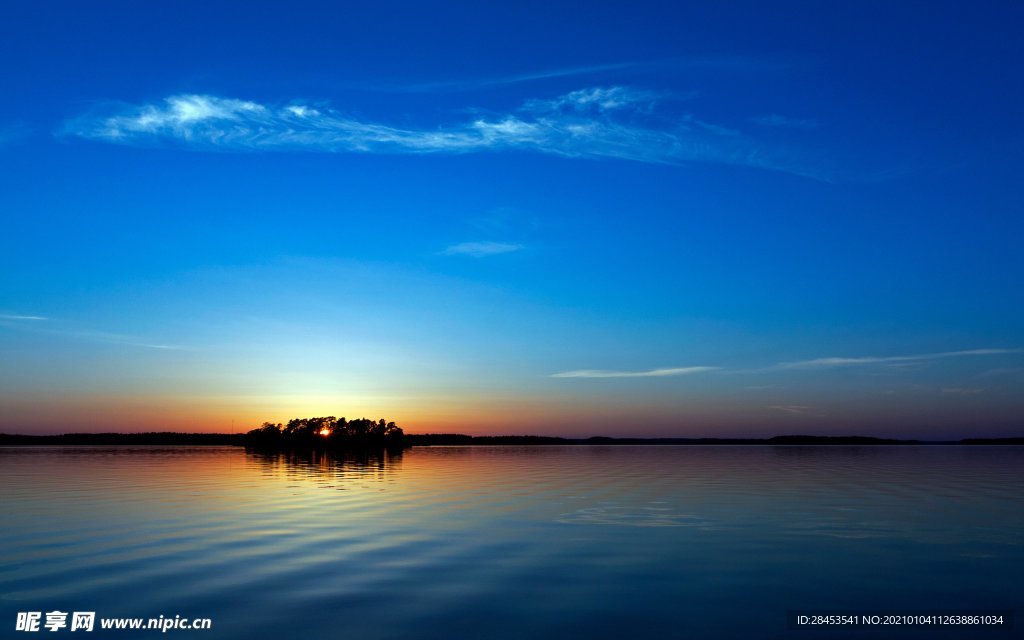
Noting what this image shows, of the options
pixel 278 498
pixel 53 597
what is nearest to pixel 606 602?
pixel 53 597

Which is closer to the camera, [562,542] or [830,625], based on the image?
[830,625]

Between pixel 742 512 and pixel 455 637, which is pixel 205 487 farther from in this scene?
pixel 455 637

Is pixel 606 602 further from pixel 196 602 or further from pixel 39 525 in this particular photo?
pixel 39 525

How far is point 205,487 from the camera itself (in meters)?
63.9

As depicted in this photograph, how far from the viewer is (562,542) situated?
104 feet

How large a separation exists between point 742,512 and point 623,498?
36.5 feet

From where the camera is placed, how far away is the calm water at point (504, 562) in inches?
768

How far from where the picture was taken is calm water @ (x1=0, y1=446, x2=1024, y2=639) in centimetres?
1950

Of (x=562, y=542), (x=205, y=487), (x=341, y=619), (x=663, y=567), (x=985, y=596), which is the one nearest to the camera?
(x=341, y=619)

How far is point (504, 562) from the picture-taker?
89.6 feet

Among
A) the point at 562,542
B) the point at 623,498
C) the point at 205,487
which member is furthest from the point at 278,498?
the point at 562,542

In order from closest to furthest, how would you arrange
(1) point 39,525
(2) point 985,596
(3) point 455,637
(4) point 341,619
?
(3) point 455,637
(4) point 341,619
(2) point 985,596
(1) point 39,525

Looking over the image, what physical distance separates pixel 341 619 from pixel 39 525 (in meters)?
25.7

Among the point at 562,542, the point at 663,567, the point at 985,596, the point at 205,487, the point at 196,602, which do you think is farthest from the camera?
the point at 205,487
